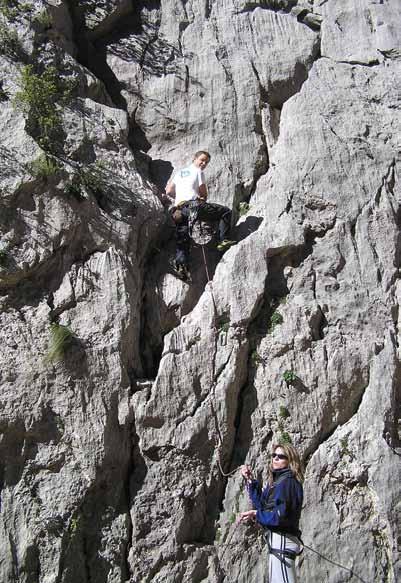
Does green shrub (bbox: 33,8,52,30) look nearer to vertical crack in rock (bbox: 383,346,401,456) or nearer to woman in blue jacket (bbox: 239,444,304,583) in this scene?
vertical crack in rock (bbox: 383,346,401,456)

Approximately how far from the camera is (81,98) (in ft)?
35.1

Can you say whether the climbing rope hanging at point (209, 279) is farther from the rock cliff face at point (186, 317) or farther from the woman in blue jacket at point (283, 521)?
the woman in blue jacket at point (283, 521)

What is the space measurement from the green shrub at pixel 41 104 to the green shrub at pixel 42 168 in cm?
45

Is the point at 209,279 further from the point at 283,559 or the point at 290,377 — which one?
the point at 283,559

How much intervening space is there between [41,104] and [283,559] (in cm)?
786

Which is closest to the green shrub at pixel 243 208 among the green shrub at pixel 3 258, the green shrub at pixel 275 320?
the green shrub at pixel 275 320

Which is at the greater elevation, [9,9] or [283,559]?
[9,9]

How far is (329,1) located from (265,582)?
12294 mm

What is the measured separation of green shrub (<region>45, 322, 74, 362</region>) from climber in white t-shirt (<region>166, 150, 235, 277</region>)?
2.35m

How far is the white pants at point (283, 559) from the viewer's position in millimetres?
6273

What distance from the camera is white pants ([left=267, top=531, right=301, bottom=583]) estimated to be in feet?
20.6

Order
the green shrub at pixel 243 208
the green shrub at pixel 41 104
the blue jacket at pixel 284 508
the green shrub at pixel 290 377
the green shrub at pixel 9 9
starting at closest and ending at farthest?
the blue jacket at pixel 284 508, the green shrub at pixel 290 377, the green shrub at pixel 41 104, the green shrub at pixel 9 9, the green shrub at pixel 243 208

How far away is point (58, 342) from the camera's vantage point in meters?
8.39

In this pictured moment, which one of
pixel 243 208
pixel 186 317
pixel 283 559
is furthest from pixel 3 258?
pixel 283 559
